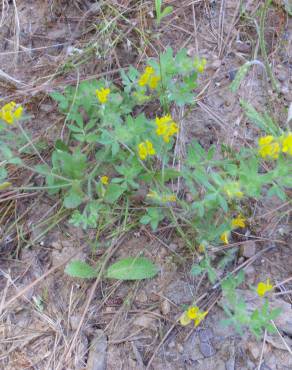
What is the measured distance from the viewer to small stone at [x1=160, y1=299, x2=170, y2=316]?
221cm

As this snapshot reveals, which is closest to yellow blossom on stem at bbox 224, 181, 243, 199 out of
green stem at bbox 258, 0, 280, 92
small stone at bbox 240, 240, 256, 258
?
small stone at bbox 240, 240, 256, 258

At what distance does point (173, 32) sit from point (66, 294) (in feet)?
5.12

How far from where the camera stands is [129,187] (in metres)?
2.33

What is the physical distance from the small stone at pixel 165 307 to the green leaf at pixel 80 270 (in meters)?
0.35

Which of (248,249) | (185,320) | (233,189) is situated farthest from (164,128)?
(185,320)

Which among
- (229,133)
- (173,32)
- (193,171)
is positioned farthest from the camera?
(173,32)

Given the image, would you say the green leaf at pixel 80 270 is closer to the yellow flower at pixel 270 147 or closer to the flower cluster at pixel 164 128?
the flower cluster at pixel 164 128

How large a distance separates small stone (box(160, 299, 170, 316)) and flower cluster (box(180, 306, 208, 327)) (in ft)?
0.26

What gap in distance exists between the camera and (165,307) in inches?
87.2

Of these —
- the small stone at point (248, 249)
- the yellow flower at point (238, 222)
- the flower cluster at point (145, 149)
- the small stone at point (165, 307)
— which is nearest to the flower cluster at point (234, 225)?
the yellow flower at point (238, 222)

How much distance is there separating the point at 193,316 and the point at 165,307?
224 mm

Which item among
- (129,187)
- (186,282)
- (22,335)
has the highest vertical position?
(129,187)

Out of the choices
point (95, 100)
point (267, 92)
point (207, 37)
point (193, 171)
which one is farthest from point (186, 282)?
point (207, 37)

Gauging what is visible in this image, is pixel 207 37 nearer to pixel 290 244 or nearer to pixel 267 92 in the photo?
pixel 267 92
